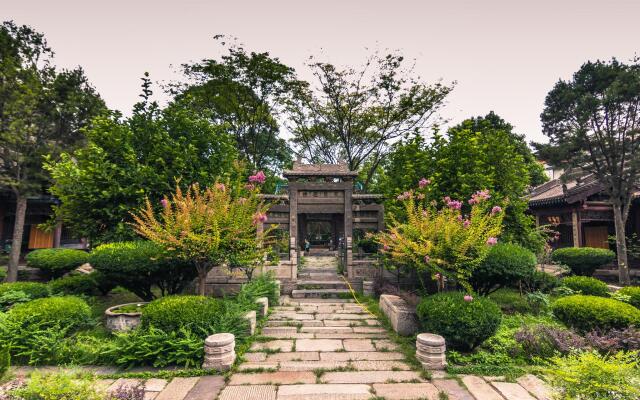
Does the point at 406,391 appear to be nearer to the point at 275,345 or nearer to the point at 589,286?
the point at 275,345

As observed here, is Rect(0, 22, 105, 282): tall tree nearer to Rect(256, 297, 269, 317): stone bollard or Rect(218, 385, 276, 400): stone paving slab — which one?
Rect(256, 297, 269, 317): stone bollard

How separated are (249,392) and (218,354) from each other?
3.13 feet

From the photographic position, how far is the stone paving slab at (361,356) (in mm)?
5238

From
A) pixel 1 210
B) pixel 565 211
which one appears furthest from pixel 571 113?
pixel 1 210

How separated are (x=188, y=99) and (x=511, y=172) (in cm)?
1074

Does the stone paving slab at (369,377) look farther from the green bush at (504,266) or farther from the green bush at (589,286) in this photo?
the green bush at (589,286)

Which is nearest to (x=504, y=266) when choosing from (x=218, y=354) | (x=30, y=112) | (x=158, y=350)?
(x=218, y=354)

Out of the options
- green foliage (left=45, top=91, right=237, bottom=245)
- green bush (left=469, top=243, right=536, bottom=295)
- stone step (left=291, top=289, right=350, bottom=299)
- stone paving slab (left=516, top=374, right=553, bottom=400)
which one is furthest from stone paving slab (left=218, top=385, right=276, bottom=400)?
stone step (left=291, top=289, right=350, bottom=299)

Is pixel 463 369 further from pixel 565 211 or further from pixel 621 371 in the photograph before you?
pixel 565 211

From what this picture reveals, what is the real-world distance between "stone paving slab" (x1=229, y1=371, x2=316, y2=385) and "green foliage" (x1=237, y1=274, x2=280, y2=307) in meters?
2.58

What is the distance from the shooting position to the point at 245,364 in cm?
502

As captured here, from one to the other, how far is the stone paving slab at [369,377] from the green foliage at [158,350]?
2.08m

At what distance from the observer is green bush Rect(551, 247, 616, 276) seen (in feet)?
41.5

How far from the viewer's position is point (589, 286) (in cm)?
820
